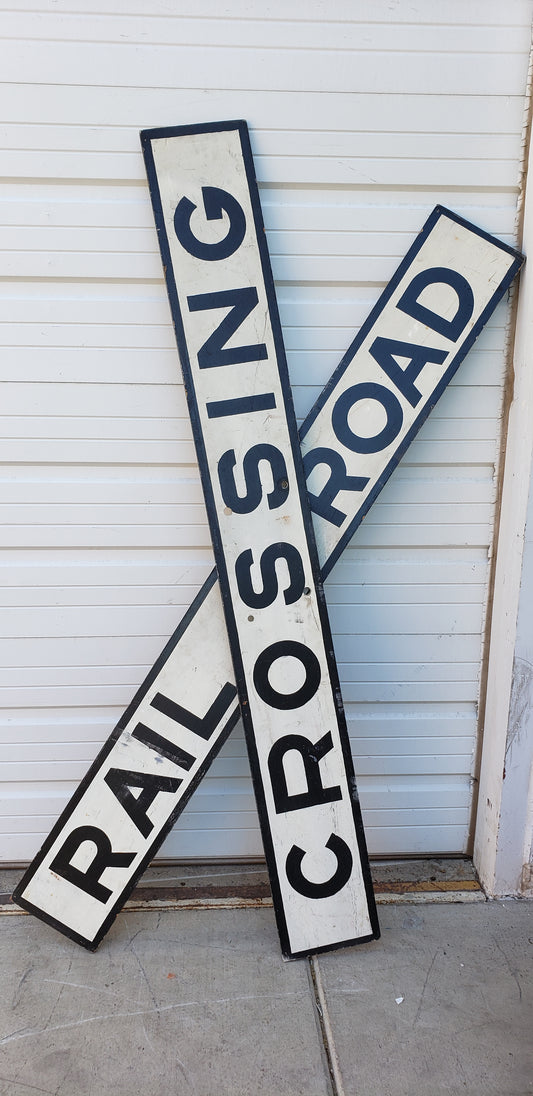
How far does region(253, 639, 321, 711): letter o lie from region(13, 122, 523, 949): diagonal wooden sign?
0.11m

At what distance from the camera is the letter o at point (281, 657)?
7.32 ft

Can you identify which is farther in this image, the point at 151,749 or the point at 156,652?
the point at 156,652

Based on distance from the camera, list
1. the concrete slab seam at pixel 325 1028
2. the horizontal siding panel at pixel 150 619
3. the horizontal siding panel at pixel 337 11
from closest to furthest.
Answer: the concrete slab seam at pixel 325 1028
the horizontal siding panel at pixel 337 11
the horizontal siding panel at pixel 150 619

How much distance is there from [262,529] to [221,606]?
0.96ft

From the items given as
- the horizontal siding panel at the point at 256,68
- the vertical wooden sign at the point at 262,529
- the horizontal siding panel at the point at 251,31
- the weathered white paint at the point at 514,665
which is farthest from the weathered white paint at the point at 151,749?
the horizontal siding panel at the point at 251,31

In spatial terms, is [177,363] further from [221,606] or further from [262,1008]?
[262,1008]

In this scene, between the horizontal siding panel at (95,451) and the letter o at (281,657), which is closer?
the letter o at (281,657)

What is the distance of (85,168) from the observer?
222 centimetres

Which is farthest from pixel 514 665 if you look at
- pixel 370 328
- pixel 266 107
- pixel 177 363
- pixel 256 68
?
pixel 256 68

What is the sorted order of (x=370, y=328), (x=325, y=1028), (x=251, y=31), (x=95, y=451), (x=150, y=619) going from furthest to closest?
(x=150, y=619), (x=95, y=451), (x=370, y=328), (x=251, y=31), (x=325, y=1028)

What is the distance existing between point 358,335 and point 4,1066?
238 centimetres

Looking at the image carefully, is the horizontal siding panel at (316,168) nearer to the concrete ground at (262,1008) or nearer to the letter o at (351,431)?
the letter o at (351,431)

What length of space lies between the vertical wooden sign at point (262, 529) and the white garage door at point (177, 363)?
168mm

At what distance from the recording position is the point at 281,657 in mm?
2234
